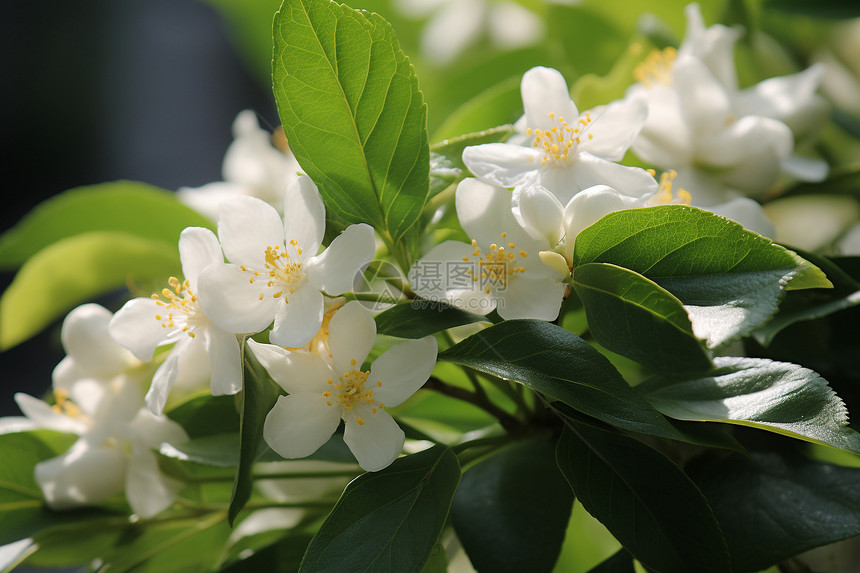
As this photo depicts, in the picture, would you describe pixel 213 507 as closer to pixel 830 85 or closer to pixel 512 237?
pixel 512 237

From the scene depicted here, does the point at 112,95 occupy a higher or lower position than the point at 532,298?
lower

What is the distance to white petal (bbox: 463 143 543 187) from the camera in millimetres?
403

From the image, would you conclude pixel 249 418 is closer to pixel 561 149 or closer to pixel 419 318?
pixel 419 318

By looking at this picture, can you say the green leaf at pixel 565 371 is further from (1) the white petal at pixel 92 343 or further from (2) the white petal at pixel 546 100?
(1) the white petal at pixel 92 343

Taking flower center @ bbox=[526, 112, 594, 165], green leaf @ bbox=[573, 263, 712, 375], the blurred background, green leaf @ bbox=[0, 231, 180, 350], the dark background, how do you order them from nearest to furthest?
green leaf @ bbox=[573, 263, 712, 375] → flower center @ bbox=[526, 112, 594, 165] → green leaf @ bbox=[0, 231, 180, 350] → the blurred background → the dark background

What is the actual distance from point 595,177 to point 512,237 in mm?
65

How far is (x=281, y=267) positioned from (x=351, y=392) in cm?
8

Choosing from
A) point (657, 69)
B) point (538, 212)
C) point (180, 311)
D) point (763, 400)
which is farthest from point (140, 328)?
point (657, 69)

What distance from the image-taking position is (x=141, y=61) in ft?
7.50

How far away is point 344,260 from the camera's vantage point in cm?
38

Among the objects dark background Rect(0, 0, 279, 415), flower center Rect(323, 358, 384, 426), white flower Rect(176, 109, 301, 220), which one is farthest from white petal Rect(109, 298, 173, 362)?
dark background Rect(0, 0, 279, 415)

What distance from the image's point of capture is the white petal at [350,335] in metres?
0.38

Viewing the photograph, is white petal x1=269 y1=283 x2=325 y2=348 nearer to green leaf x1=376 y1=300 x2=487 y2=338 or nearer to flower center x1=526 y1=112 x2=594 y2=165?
green leaf x1=376 y1=300 x2=487 y2=338

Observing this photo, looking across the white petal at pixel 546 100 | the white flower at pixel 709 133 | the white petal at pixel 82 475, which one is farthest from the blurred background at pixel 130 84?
the white petal at pixel 82 475
